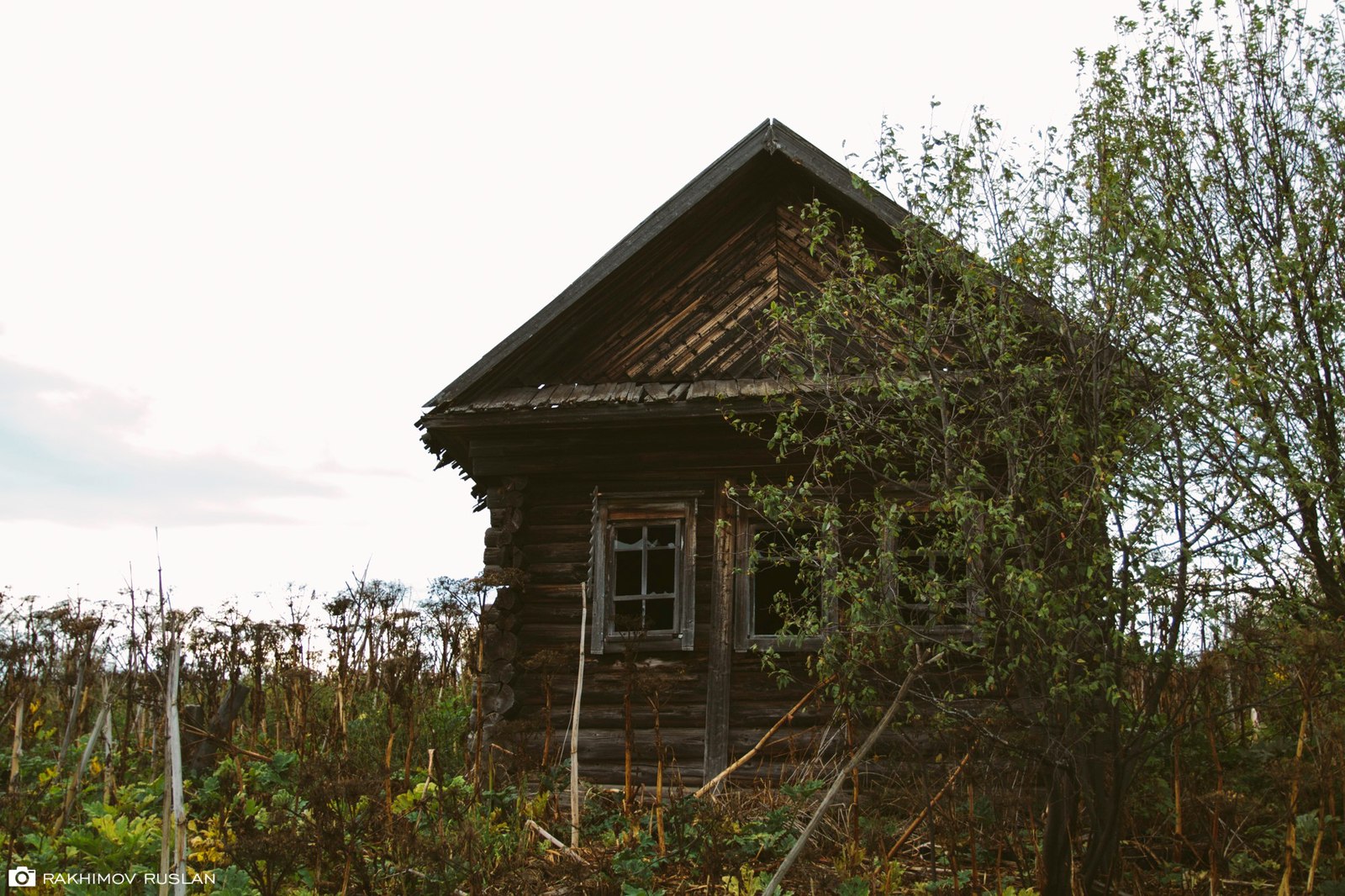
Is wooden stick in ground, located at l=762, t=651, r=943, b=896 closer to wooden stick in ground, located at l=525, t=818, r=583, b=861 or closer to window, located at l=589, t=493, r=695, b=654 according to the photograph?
wooden stick in ground, located at l=525, t=818, r=583, b=861

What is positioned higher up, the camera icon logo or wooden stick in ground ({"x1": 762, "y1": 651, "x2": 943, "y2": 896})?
wooden stick in ground ({"x1": 762, "y1": 651, "x2": 943, "y2": 896})

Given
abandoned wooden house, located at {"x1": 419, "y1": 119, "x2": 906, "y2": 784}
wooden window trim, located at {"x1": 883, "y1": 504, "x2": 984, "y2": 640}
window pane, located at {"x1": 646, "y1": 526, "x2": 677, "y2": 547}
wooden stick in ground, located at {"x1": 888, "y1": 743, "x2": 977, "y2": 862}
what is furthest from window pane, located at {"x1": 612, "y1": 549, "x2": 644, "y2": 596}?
wooden stick in ground, located at {"x1": 888, "y1": 743, "x2": 977, "y2": 862}

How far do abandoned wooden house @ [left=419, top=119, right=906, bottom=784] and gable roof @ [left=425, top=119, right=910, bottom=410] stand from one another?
0.07 ft

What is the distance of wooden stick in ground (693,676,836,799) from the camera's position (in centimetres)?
833

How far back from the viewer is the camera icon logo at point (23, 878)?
634 cm

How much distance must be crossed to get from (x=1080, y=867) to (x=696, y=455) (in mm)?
4570

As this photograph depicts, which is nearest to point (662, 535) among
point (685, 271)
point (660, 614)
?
point (660, 614)

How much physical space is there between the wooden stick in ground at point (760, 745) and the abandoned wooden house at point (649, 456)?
125 mm

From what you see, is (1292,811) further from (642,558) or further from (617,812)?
(642,558)

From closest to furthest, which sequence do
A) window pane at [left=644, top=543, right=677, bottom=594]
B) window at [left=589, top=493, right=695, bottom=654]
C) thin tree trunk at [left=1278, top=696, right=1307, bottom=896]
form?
thin tree trunk at [left=1278, top=696, right=1307, bottom=896] < window at [left=589, top=493, right=695, bottom=654] < window pane at [left=644, top=543, right=677, bottom=594]

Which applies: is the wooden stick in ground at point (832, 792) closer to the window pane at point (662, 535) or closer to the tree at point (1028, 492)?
the tree at point (1028, 492)

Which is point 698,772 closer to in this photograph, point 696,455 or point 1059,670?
point 696,455

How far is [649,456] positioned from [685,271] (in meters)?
2.09

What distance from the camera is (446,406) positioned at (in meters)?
9.80
